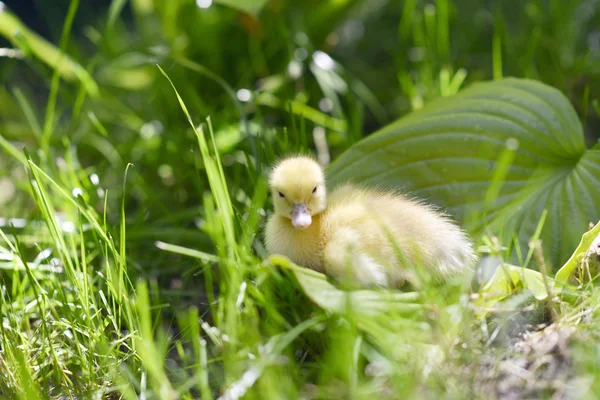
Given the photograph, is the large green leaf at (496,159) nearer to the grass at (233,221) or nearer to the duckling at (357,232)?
the grass at (233,221)

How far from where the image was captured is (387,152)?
1640 mm

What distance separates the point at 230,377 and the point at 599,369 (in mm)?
579

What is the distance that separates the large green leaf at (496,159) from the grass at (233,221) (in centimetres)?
7

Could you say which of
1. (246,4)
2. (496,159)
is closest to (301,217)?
(496,159)

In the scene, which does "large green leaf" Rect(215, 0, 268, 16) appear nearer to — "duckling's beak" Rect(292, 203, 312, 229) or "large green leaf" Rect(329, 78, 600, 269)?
"large green leaf" Rect(329, 78, 600, 269)

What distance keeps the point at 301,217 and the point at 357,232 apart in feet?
0.39

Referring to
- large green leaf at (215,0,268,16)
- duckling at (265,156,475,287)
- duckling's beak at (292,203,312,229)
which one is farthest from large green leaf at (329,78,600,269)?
large green leaf at (215,0,268,16)

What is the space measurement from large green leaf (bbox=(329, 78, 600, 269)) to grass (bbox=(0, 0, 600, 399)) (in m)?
0.07

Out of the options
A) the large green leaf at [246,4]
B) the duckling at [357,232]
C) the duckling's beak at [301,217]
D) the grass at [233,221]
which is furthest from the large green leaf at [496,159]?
the large green leaf at [246,4]

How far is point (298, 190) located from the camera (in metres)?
1.35

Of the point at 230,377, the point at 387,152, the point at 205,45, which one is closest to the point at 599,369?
the point at 230,377

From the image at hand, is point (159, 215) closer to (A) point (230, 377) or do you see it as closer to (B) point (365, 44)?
(A) point (230, 377)

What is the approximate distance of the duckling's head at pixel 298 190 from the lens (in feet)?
4.43

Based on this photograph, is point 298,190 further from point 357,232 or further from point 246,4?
point 246,4
